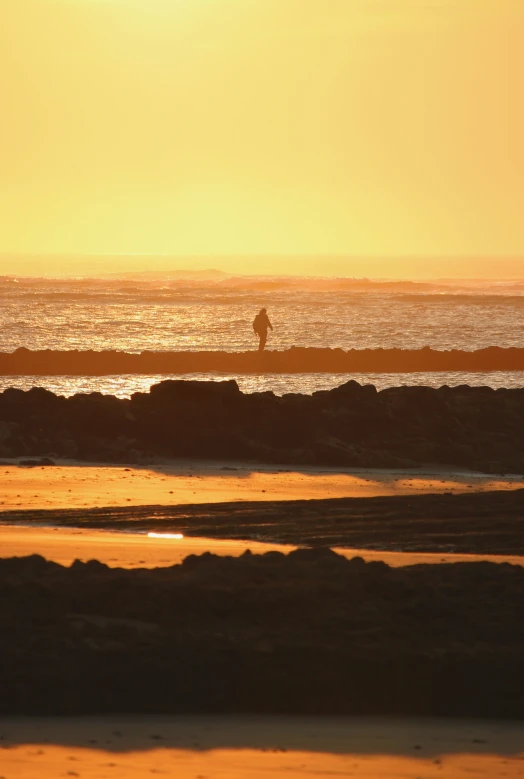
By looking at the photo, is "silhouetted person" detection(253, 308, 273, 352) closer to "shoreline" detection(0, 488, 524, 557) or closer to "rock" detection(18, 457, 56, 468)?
"rock" detection(18, 457, 56, 468)

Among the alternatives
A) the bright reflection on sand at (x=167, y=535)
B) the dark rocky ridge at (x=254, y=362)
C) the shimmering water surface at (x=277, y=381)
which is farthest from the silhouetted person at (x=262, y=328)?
the bright reflection on sand at (x=167, y=535)

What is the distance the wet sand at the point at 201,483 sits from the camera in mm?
13266

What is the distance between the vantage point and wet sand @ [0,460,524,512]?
13266 millimetres

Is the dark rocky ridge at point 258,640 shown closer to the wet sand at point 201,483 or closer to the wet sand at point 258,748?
the wet sand at point 258,748

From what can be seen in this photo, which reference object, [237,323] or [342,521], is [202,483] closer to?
[342,521]

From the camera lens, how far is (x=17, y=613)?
7.95 meters

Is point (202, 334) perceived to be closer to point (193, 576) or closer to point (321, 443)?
point (321, 443)

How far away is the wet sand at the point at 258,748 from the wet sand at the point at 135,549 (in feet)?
9.23

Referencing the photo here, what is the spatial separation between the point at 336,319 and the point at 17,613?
4358 cm

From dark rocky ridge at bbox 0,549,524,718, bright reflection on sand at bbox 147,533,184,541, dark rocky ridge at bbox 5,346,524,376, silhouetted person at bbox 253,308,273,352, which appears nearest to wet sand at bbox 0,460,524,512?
bright reflection on sand at bbox 147,533,184,541

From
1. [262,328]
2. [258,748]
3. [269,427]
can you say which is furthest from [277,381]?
[258,748]

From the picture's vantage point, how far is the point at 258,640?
776 cm

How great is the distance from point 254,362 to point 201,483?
594 inches

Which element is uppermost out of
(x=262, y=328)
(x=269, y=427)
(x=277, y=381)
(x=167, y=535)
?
(x=262, y=328)
